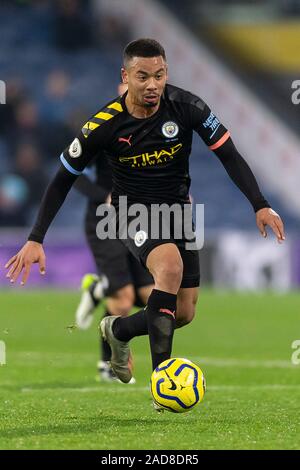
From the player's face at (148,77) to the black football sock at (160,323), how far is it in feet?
3.48

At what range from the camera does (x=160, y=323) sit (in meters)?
6.12

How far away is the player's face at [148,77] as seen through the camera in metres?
6.09

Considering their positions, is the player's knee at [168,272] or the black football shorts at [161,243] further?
the black football shorts at [161,243]

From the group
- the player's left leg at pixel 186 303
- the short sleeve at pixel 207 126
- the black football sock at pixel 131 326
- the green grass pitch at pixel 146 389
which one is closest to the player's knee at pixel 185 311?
the player's left leg at pixel 186 303

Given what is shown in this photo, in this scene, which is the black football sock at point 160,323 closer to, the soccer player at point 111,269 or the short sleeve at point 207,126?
the short sleeve at point 207,126

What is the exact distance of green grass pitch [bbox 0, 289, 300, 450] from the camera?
17.6ft

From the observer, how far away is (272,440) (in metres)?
5.25

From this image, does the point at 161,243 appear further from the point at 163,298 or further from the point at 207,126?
the point at 207,126

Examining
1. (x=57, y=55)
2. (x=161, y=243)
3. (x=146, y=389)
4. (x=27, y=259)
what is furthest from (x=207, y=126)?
(x=57, y=55)

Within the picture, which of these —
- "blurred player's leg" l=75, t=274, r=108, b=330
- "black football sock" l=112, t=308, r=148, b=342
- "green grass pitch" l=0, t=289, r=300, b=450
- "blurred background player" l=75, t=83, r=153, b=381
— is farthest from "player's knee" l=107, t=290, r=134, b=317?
"black football sock" l=112, t=308, r=148, b=342

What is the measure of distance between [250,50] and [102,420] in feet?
63.1

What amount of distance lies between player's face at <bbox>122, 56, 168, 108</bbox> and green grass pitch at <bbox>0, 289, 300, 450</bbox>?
1416 millimetres

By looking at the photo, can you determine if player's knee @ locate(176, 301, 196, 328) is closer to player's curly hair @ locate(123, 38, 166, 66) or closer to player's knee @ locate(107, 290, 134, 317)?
player's curly hair @ locate(123, 38, 166, 66)

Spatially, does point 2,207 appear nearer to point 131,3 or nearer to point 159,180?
point 131,3
